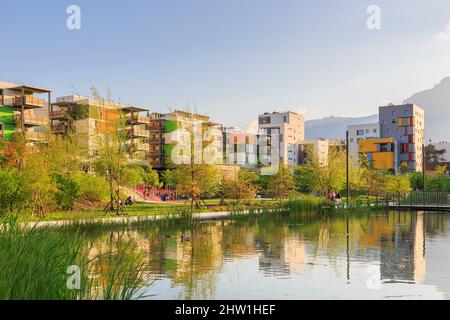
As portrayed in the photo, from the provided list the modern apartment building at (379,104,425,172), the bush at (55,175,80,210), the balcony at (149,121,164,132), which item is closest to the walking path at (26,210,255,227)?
the bush at (55,175,80,210)

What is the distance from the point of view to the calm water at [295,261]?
35.2 feet

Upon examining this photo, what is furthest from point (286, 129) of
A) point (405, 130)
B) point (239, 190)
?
point (239, 190)

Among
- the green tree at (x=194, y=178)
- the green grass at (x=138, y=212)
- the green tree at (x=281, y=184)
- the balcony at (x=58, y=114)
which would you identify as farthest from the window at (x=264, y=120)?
the green grass at (x=138, y=212)

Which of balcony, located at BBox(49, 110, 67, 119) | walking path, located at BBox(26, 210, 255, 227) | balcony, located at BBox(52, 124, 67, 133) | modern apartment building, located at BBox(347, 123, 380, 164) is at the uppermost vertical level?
modern apartment building, located at BBox(347, 123, 380, 164)

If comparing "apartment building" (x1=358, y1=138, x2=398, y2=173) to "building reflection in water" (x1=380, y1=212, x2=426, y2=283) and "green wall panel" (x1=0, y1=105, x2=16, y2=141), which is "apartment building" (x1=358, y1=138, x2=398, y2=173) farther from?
"building reflection in water" (x1=380, y1=212, x2=426, y2=283)

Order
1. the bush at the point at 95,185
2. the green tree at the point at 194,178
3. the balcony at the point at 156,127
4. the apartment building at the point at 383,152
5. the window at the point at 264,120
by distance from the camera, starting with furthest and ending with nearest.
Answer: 1. the window at the point at 264,120
2. the apartment building at the point at 383,152
3. the balcony at the point at 156,127
4. the green tree at the point at 194,178
5. the bush at the point at 95,185

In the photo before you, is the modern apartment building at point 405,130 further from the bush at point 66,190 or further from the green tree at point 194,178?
the bush at point 66,190

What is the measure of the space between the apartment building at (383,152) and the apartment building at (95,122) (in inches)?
1968

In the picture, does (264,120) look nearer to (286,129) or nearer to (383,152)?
(286,129)

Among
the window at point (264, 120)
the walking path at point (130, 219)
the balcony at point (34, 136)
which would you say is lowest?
the walking path at point (130, 219)

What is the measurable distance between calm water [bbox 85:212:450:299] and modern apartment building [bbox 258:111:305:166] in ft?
351

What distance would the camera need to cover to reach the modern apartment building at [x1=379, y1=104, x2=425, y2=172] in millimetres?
109250

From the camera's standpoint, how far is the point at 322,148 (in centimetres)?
13725
